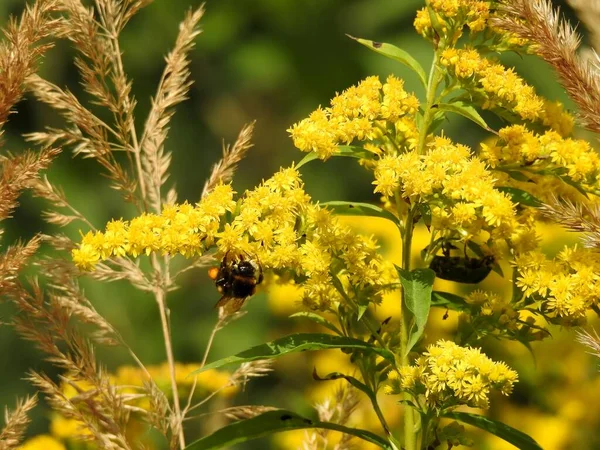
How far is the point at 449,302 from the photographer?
172 centimetres

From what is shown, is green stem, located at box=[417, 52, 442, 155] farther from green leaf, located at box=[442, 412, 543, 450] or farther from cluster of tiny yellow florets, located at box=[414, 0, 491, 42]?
green leaf, located at box=[442, 412, 543, 450]

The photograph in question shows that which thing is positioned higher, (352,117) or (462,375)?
(352,117)

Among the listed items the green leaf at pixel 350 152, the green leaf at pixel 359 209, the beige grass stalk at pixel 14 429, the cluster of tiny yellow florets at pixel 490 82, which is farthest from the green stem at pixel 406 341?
the beige grass stalk at pixel 14 429

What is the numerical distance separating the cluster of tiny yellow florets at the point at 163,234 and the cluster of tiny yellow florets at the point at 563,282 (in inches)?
19.4

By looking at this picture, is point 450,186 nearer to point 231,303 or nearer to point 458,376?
point 458,376

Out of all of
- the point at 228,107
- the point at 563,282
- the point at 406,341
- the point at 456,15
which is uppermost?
the point at 456,15

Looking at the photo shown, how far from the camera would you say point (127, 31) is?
5.11 metres

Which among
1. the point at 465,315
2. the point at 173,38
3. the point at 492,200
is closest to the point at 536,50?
the point at 492,200

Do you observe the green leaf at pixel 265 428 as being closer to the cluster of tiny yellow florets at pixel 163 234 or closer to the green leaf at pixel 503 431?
the green leaf at pixel 503 431

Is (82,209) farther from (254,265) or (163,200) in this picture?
(254,265)

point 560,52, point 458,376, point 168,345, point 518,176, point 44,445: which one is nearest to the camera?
point 458,376

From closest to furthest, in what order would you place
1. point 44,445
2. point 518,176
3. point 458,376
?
point 458,376 → point 518,176 → point 44,445

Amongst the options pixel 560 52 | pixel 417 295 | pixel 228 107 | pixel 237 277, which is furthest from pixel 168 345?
pixel 228 107

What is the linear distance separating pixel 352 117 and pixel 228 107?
3.77 meters
